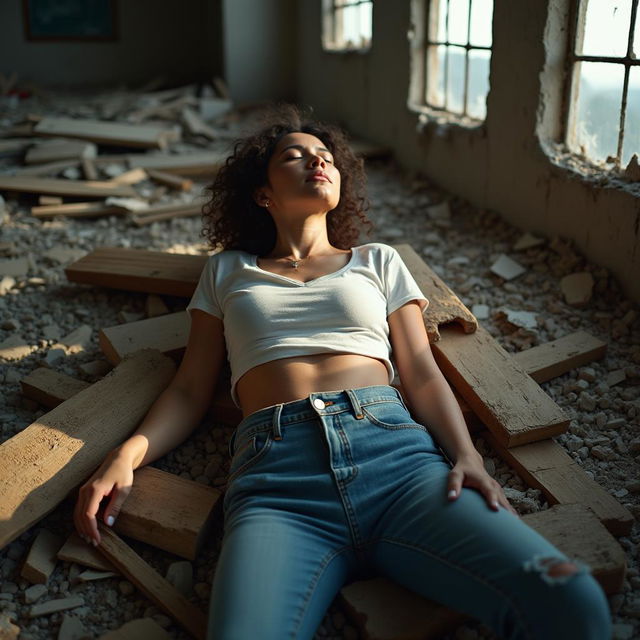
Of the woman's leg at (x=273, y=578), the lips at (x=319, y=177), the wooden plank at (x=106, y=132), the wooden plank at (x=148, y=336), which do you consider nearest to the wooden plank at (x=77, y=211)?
the wooden plank at (x=106, y=132)

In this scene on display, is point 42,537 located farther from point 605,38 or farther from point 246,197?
point 605,38

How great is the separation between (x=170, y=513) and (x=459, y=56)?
392 cm

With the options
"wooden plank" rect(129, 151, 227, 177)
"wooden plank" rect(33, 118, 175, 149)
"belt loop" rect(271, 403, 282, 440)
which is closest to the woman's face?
"belt loop" rect(271, 403, 282, 440)

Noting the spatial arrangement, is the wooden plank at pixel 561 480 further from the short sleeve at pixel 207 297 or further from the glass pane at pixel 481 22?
the glass pane at pixel 481 22

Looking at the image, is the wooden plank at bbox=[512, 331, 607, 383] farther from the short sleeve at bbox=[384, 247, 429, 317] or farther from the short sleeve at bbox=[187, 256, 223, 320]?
the short sleeve at bbox=[187, 256, 223, 320]

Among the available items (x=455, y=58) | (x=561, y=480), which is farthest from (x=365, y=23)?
(x=561, y=480)

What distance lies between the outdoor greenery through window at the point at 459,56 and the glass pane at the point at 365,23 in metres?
1.23

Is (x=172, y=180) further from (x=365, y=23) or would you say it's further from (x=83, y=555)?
(x=83, y=555)

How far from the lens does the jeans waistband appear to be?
2.00 m

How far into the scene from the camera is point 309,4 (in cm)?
746

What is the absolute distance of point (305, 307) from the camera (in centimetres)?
232

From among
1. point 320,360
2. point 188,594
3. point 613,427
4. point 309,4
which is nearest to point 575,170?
point 613,427

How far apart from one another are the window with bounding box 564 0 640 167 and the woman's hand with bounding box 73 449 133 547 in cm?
282

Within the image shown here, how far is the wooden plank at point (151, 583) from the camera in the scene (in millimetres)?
1900
